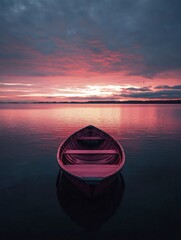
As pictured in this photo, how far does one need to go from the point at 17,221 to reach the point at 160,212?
639 centimetres

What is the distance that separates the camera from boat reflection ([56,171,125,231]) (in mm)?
→ 7355

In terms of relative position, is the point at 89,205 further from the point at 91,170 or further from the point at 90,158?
the point at 90,158

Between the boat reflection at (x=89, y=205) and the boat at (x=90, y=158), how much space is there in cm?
93

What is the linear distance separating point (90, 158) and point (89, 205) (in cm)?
418

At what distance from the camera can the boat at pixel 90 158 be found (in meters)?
7.64

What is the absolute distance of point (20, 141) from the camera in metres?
23.0

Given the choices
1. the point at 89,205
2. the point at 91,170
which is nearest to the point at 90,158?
the point at 91,170

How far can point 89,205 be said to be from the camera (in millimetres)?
8055

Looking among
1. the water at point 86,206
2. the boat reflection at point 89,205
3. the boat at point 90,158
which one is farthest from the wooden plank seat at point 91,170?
the water at point 86,206

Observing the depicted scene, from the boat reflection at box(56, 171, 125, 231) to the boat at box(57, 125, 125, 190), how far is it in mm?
927

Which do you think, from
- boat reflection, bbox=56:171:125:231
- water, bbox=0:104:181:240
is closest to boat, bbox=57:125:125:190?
boat reflection, bbox=56:171:125:231

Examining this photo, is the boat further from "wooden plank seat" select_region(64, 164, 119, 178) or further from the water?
the water

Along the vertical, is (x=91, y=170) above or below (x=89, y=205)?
above

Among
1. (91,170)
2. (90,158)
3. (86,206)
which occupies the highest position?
(91,170)
